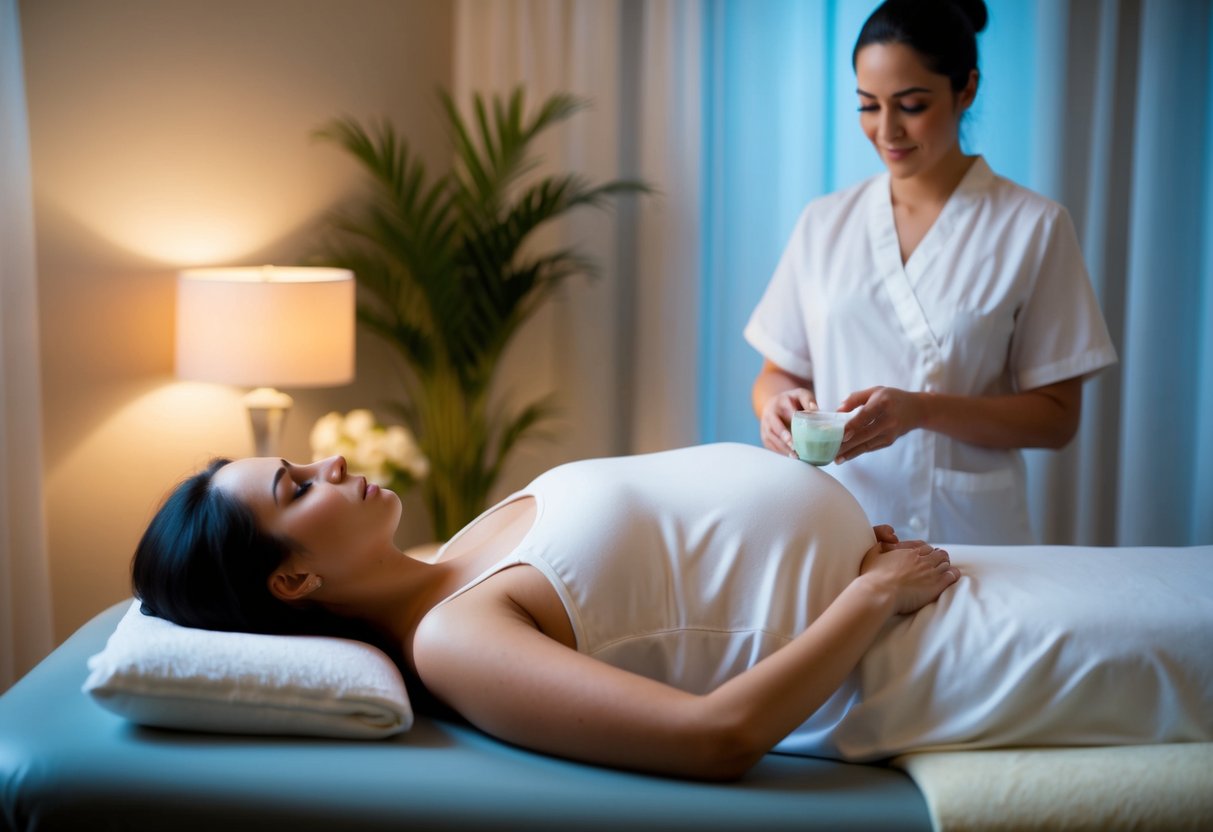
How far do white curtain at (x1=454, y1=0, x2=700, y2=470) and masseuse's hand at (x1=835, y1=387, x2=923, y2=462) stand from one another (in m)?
1.64

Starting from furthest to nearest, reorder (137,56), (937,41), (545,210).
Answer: (545,210), (137,56), (937,41)

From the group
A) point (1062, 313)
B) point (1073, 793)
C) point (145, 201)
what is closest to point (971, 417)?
point (1062, 313)

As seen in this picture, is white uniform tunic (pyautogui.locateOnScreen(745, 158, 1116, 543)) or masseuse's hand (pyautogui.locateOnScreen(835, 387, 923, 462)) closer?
masseuse's hand (pyautogui.locateOnScreen(835, 387, 923, 462))

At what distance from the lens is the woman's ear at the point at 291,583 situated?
162 centimetres

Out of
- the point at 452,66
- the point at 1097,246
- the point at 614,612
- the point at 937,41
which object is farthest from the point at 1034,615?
the point at 452,66

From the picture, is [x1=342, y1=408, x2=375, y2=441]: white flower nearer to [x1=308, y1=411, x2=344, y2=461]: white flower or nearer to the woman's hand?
[x1=308, y1=411, x2=344, y2=461]: white flower

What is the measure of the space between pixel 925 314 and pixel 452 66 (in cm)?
223

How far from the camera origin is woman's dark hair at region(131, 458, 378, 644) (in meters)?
1.58

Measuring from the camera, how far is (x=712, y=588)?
1.55 metres

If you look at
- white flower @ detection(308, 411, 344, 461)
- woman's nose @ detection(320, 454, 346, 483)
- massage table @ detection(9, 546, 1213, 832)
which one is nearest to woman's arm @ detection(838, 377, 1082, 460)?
massage table @ detection(9, 546, 1213, 832)

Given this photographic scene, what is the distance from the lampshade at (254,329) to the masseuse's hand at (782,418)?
4.43 feet

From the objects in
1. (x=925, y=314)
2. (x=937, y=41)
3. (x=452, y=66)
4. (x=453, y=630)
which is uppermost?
(x=452, y=66)

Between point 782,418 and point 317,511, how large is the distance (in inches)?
34.9

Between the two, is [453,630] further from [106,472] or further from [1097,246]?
[1097,246]
